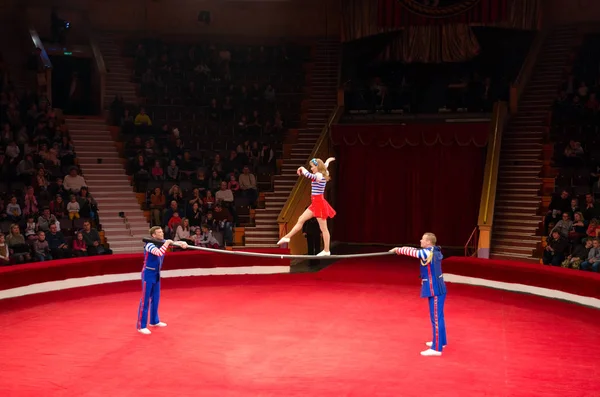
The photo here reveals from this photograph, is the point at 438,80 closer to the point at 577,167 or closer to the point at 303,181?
the point at 577,167

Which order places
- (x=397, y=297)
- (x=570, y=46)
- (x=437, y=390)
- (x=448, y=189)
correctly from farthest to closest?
(x=570, y=46), (x=448, y=189), (x=397, y=297), (x=437, y=390)

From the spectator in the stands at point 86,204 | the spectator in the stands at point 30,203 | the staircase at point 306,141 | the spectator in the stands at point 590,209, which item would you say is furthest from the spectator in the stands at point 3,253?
the spectator in the stands at point 590,209

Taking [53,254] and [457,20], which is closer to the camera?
[53,254]

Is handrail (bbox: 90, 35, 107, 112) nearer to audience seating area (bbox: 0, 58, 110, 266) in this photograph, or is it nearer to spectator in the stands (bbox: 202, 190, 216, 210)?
audience seating area (bbox: 0, 58, 110, 266)

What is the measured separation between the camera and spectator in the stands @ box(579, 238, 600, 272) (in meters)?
13.6

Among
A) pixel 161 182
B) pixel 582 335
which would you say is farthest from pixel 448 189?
pixel 582 335

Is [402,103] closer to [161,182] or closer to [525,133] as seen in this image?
[525,133]

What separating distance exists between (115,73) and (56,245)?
341 inches

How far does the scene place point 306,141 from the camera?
20.2 m

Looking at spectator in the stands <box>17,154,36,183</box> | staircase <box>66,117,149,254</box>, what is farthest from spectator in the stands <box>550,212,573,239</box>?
spectator in the stands <box>17,154,36,183</box>

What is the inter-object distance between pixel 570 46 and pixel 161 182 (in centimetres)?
1230

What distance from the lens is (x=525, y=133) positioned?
1897cm

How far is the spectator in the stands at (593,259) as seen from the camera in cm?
1355

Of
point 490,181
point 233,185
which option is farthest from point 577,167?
point 233,185
